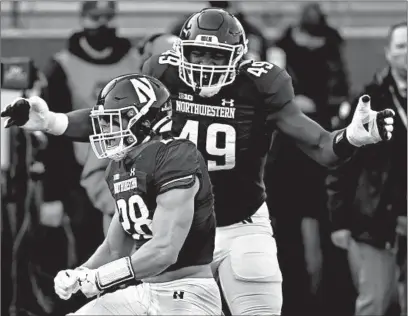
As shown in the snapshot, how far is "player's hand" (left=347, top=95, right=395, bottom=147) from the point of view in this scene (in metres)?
4.37

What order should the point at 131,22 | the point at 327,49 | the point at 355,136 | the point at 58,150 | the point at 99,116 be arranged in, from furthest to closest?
the point at 131,22
the point at 327,49
the point at 58,150
the point at 355,136
the point at 99,116

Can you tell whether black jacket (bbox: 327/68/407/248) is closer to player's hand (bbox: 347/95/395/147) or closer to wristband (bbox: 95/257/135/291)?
player's hand (bbox: 347/95/395/147)

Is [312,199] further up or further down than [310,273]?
further up

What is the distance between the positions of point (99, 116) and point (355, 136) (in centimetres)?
104

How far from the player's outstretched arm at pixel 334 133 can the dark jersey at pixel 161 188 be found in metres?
0.74

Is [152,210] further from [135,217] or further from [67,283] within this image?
[67,283]

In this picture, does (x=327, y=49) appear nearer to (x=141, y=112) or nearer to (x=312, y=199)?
(x=312, y=199)

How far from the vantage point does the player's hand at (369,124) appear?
4.37 m

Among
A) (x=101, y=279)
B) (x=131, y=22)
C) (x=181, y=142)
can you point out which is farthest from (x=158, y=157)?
(x=131, y=22)

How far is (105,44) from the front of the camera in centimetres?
657

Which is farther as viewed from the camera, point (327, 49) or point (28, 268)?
point (327, 49)

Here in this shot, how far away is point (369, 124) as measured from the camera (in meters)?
4.44

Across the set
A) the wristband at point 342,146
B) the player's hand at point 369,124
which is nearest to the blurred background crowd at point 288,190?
the wristband at point 342,146

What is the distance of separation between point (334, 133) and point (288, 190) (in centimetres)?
218
